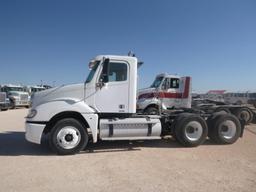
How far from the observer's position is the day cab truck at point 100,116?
7.14 m

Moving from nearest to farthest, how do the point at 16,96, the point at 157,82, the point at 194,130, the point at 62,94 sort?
1. the point at 62,94
2. the point at 194,130
3. the point at 157,82
4. the point at 16,96

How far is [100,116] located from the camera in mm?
7918

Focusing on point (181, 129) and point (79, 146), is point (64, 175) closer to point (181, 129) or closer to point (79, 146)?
point (79, 146)

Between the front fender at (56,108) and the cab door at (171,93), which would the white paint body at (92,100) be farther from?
the cab door at (171,93)

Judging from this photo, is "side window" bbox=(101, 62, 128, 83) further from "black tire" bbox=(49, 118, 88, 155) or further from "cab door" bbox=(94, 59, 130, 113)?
"black tire" bbox=(49, 118, 88, 155)

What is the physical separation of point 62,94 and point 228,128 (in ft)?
19.3

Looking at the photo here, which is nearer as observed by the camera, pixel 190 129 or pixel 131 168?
pixel 131 168

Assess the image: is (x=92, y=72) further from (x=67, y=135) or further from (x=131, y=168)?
(x=131, y=168)

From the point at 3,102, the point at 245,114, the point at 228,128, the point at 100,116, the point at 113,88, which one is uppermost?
the point at 113,88

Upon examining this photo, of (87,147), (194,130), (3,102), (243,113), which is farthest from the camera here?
(3,102)

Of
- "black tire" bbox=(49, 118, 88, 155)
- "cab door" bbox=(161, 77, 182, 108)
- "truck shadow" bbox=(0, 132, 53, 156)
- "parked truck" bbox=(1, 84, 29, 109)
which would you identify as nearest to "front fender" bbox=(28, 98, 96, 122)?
"black tire" bbox=(49, 118, 88, 155)

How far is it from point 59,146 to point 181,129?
3865mm

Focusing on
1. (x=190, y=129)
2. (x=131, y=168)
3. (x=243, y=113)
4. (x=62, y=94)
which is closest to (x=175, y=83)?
(x=243, y=113)

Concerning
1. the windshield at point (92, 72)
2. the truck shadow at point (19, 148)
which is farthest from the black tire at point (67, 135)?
the windshield at point (92, 72)
